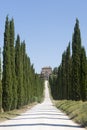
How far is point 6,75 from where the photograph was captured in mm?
51438

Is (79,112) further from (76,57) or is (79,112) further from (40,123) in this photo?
(76,57)

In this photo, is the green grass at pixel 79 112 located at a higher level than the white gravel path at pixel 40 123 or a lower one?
higher

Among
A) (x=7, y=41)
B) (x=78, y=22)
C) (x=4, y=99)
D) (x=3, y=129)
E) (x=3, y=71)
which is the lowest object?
(x=3, y=129)

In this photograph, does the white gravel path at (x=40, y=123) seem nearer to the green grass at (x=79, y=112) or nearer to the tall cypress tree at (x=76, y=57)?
the green grass at (x=79, y=112)

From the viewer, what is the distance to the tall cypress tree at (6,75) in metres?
49.7

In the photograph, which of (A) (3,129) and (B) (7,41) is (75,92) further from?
(A) (3,129)

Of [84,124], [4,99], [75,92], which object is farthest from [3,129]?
[75,92]

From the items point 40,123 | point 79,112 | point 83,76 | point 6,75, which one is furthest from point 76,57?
point 40,123

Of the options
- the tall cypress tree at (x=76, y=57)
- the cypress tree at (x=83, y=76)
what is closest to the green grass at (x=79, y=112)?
the cypress tree at (x=83, y=76)

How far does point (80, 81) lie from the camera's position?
56.9 metres

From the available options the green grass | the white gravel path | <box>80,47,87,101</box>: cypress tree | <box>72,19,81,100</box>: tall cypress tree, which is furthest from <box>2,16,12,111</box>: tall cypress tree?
the white gravel path

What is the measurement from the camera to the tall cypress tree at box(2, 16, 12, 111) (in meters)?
49.7

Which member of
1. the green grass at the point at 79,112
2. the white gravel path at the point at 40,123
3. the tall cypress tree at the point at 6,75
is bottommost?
the white gravel path at the point at 40,123

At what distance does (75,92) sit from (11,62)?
10573 millimetres
